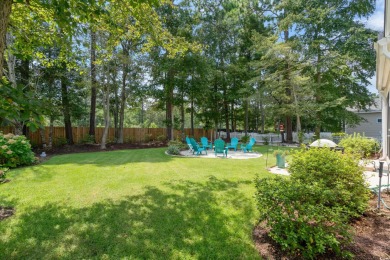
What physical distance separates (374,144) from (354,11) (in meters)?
12.9

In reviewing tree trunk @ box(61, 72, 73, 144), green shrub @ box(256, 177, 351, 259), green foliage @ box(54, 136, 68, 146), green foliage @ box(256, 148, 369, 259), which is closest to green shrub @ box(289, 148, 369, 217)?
green foliage @ box(256, 148, 369, 259)

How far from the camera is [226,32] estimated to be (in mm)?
21000

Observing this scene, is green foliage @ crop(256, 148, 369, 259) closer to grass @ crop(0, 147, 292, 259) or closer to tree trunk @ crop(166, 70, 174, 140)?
grass @ crop(0, 147, 292, 259)

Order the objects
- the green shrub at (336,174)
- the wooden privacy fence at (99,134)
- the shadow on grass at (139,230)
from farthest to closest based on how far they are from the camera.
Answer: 1. the wooden privacy fence at (99,134)
2. the green shrub at (336,174)
3. the shadow on grass at (139,230)

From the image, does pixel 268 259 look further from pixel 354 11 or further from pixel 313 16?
pixel 354 11

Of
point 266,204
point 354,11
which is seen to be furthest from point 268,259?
point 354,11

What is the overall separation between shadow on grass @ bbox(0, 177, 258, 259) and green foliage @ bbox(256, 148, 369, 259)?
1.55ft

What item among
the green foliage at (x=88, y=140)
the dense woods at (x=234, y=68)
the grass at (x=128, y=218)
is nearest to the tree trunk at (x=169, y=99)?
the dense woods at (x=234, y=68)

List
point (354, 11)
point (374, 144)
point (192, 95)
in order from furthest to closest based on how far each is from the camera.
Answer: point (192, 95), point (354, 11), point (374, 144)

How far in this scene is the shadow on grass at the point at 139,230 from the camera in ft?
7.76

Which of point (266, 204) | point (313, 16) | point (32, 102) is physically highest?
point (313, 16)

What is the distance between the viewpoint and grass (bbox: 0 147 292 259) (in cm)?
240

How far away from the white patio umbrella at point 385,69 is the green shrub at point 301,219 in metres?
3.37

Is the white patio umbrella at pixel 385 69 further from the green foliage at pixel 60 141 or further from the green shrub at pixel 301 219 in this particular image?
the green foliage at pixel 60 141
